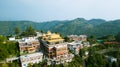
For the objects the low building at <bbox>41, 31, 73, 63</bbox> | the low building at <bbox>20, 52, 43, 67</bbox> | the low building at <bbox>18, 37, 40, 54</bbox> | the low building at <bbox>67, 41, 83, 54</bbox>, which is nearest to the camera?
the low building at <bbox>20, 52, 43, 67</bbox>

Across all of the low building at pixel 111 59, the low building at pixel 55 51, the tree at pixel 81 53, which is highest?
the low building at pixel 55 51

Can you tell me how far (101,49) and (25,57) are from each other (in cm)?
1350

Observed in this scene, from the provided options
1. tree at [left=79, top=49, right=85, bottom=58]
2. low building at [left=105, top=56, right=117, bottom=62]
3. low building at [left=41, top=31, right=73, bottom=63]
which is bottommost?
low building at [left=105, top=56, right=117, bottom=62]

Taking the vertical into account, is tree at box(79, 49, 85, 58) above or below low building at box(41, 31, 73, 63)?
below

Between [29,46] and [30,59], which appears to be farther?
[29,46]

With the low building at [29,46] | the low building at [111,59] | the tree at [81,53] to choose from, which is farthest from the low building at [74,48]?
the low building at [29,46]

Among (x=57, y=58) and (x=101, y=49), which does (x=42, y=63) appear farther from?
(x=101, y=49)

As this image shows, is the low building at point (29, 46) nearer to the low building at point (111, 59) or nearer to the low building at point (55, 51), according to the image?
the low building at point (55, 51)

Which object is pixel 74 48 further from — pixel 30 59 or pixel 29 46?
pixel 30 59

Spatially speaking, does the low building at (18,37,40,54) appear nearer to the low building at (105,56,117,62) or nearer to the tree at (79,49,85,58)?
the tree at (79,49,85,58)

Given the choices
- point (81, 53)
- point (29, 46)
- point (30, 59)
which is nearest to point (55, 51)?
point (30, 59)

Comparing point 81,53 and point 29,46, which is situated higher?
point 29,46

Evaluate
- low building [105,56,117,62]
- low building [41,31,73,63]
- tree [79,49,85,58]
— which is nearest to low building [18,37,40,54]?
low building [41,31,73,63]

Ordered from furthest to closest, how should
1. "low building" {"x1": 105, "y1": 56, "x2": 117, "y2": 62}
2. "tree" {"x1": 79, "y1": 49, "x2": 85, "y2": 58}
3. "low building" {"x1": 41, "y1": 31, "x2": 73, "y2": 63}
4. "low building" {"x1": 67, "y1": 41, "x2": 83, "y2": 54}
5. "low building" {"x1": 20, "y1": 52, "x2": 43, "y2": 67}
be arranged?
1. "low building" {"x1": 67, "y1": 41, "x2": 83, "y2": 54}
2. "tree" {"x1": 79, "y1": 49, "x2": 85, "y2": 58}
3. "low building" {"x1": 105, "y1": 56, "x2": 117, "y2": 62}
4. "low building" {"x1": 41, "y1": 31, "x2": 73, "y2": 63}
5. "low building" {"x1": 20, "y1": 52, "x2": 43, "y2": 67}
